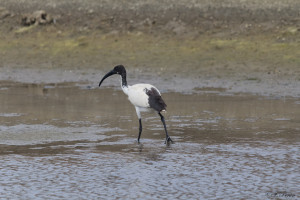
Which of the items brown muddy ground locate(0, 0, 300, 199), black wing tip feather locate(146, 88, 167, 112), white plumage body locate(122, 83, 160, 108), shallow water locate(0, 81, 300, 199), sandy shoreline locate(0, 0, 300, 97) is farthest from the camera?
sandy shoreline locate(0, 0, 300, 97)

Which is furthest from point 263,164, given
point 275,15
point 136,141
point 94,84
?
point 275,15

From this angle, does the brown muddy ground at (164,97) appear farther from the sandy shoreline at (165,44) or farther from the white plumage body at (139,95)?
the white plumage body at (139,95)

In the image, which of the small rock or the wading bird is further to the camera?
the small rock

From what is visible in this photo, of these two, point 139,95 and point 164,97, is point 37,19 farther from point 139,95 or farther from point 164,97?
point 139,95

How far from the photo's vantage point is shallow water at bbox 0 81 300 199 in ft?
25.9

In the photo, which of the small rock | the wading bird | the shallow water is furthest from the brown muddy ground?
the wading bird

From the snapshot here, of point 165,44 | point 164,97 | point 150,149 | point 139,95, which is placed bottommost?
point 150,149

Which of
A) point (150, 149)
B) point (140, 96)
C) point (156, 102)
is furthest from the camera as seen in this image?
point (140, 96)

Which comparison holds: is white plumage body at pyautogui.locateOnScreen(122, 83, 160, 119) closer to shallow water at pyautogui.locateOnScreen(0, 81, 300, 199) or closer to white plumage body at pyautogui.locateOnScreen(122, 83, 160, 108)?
white plumage body at pyautogui.locateOnScreen(122, 83, 160, 108)

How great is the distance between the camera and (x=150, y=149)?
1031 centimetres

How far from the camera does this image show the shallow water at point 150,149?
7.90 meters

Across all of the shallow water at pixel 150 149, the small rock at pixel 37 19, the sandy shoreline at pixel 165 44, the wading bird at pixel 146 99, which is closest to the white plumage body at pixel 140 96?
the wading bird at pixel 146 99

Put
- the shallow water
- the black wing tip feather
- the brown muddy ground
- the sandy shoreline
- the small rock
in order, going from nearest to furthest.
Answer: the shallow water
the brown muddy ground
the black wing tip feather
the sandy shoreline
the small rock

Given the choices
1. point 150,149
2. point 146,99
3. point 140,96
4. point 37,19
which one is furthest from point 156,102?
point 37,19
